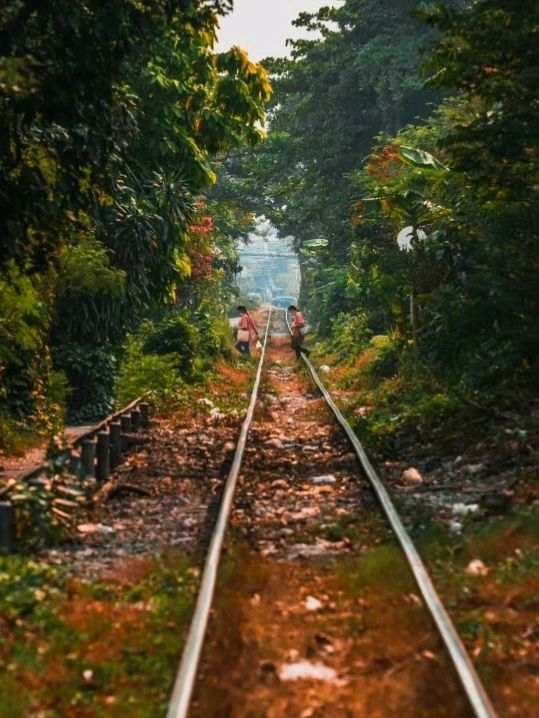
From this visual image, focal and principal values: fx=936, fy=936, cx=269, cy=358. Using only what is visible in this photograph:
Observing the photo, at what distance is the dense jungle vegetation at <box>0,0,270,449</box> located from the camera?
8688 mm

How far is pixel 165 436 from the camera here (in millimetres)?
13469

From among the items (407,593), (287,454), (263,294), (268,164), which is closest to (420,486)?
(287,454)

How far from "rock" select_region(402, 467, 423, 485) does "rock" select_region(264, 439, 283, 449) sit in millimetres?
2632

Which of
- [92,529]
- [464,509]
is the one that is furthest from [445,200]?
[92,529]

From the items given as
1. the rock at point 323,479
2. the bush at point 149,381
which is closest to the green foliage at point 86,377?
the bush at point 149,381

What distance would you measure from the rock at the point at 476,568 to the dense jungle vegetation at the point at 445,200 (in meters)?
5.18

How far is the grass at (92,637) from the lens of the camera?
4629mm

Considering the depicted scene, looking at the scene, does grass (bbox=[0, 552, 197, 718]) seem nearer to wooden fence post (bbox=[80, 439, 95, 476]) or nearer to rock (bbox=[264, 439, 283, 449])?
wooden fence post (bbox=[80, 439, 95, 476])

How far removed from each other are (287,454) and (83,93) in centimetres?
520

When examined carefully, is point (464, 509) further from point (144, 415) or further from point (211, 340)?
point (211, 340)

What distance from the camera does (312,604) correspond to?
6129mm

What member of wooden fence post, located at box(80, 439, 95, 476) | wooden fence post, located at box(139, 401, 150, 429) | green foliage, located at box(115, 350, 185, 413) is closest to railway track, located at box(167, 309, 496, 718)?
wooden fence post, located at box(80, 439, 95, 476)

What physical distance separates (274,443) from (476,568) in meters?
6.16

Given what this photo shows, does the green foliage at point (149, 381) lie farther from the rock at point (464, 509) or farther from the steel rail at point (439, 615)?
the rock at point (464, 509)
